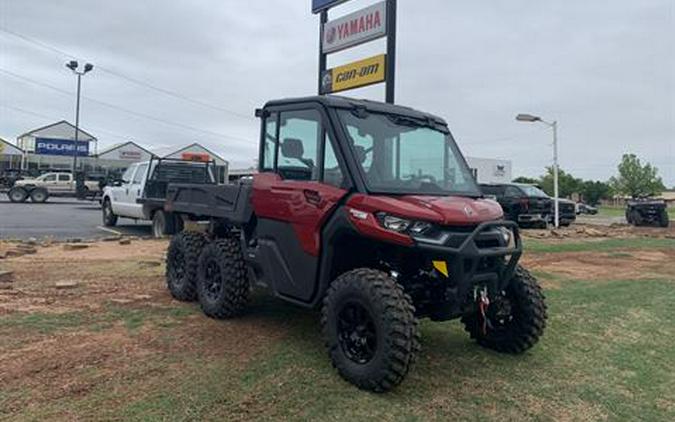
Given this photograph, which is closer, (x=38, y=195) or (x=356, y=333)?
(x=356, y=333)

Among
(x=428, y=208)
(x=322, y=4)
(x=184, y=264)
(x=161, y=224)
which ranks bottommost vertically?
(x=184, y=264)

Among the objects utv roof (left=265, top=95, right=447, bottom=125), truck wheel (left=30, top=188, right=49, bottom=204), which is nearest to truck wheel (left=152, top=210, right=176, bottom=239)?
utv roof (left=265, top=95, right=447, bottom=125)

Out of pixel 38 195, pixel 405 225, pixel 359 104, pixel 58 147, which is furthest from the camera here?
pixel 58 147

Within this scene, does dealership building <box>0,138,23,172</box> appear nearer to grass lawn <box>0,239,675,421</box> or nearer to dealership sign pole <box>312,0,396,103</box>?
dealership sign pole <box>312,0,396,103</box>

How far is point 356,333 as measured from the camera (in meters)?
4.10

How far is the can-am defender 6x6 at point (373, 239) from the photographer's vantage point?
3.90 meters

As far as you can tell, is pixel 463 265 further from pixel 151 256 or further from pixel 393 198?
pixel 151 256

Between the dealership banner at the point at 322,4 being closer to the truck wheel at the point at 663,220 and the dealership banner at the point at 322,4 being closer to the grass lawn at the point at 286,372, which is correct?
the grass lawn at the point at 286,372

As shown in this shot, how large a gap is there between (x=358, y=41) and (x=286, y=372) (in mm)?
8160

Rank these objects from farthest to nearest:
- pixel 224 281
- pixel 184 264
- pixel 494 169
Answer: pixel 494 169 < pixel 184 264 < pixel 224 281

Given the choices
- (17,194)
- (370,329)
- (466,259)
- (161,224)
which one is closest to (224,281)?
(370,329)

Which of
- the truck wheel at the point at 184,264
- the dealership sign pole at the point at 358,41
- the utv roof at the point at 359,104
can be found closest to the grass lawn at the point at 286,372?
the truck wheel at the point at 184,264

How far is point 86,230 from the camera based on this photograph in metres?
15.4

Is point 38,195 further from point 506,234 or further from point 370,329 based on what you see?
point 506,234
